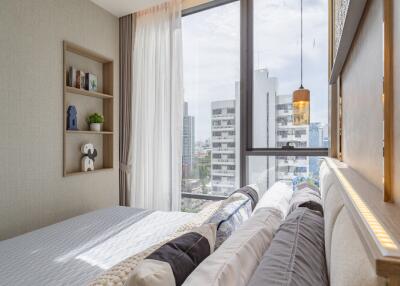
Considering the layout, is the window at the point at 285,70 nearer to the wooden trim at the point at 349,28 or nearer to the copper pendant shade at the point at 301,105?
the copper pendant shade at the point at 301,105

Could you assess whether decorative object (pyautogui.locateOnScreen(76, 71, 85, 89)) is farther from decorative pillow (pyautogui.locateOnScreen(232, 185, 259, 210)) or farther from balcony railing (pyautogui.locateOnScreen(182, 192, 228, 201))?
decorative pillow (pyautogui.locateOnScreen(232, 185, 259, 210))

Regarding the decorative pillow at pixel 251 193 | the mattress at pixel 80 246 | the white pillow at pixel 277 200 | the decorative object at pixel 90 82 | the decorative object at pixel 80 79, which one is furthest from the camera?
the decorative object at pixel 90 82

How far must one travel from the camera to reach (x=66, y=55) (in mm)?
2723

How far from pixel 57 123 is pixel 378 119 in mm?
2713

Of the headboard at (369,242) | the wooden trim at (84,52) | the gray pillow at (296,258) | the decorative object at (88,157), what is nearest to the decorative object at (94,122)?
the decorative object at (88,157)

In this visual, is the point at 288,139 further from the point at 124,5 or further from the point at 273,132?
the point at 124,5

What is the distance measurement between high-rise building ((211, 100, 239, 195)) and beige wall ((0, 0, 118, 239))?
154 centimetres

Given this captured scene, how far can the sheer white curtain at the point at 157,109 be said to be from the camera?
3030 millimetres

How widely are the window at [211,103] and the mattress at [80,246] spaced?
0.94 metres

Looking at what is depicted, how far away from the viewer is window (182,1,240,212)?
2.96 m

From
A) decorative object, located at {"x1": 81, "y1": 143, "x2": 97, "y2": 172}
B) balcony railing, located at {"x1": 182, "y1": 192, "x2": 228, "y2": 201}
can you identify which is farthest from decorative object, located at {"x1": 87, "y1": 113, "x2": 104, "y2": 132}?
balcony railing, located at {"x1": 182, "y1": 192, "x2": 228, "y2": 201}

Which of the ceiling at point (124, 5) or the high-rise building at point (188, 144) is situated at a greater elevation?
the ceiling at point (124, 5)

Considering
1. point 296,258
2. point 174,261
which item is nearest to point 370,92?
point 296,258

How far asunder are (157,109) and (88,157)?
1.00m
